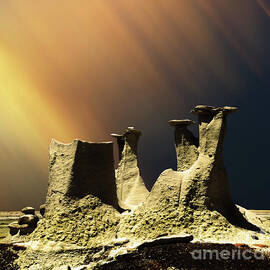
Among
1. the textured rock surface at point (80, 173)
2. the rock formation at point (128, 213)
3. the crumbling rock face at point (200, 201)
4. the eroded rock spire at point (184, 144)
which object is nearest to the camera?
the rock formation at point (128, 213)

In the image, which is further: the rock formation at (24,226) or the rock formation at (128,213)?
the rock formation at (24,226)

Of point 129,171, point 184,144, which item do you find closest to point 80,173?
point 184,144

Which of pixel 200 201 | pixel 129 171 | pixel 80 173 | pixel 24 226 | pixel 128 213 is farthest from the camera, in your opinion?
pixel 129 171

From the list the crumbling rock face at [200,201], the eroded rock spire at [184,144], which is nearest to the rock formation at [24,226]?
the crumbling rock face at [200,201]

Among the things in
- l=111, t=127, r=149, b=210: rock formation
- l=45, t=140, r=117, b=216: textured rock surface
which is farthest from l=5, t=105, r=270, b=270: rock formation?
l=111, t=127, r=149, b=210: rock formation

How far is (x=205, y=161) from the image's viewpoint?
11742mm

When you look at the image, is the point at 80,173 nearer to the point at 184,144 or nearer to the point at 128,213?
the point at 128,213

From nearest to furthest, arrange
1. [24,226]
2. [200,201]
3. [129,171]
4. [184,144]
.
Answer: [200,201]
[24,226]
[184,144]
[129,171]

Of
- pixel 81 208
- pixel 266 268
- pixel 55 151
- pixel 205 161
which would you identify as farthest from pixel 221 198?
pixel 55 151

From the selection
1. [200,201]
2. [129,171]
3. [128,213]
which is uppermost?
[200,201]

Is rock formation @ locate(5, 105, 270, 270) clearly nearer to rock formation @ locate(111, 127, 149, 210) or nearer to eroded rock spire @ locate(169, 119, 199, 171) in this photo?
eroded rock spire @ locate(169, 119, 199, 171)

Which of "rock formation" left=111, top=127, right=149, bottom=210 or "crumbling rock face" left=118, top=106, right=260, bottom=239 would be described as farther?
"rock formation" left=111, top=127, right=149, bottom=210

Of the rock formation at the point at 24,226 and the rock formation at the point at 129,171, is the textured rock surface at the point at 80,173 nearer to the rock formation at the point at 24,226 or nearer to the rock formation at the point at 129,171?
the rock formation at the point at 24,226

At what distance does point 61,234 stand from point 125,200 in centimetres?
729
